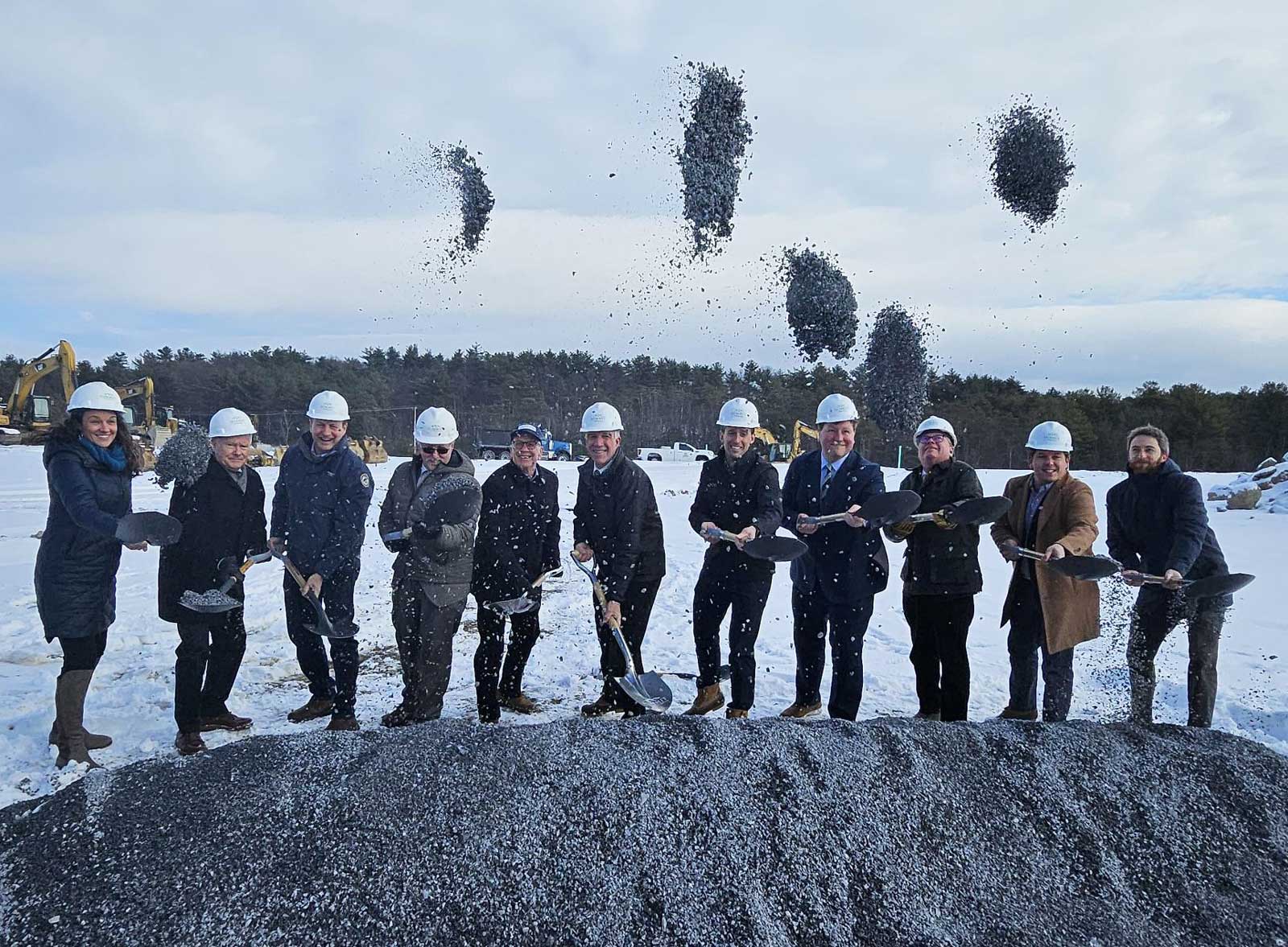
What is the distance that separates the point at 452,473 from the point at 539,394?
1311 inches

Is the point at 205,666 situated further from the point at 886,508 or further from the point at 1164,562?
the point at 1164,562

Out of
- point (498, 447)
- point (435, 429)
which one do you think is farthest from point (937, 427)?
point (498, 447)

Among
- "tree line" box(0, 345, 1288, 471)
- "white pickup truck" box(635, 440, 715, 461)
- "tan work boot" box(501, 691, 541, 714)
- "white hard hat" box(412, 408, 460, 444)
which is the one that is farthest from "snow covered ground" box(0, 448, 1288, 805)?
"white pickup truck" box(635, 440, 715, 461)

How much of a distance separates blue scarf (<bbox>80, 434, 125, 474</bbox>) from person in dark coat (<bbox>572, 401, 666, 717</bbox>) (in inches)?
77.0

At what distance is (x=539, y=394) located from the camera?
36250 mm

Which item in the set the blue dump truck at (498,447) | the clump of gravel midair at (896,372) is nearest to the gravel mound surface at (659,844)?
the clump of gravel midair at (896,372)

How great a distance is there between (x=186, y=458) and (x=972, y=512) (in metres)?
3.83

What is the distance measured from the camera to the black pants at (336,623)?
11.2 feet

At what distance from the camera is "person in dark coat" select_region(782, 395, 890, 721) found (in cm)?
345

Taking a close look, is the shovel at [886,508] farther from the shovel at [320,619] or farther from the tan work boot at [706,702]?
the shovel at [320,619]

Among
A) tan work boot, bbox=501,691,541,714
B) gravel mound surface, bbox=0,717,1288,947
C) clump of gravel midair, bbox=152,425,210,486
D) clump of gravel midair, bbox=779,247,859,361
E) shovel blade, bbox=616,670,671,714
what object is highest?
clump of gravel midair, bbox=779,247,859,361

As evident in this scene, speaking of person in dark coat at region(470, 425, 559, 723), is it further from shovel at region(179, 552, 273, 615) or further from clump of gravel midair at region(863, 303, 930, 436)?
clump of gravel midair at region(863, 303, 930, 436)

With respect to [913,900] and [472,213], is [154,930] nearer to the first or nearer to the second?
[913,900]

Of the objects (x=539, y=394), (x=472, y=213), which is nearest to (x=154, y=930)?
(x=472, y=213)
